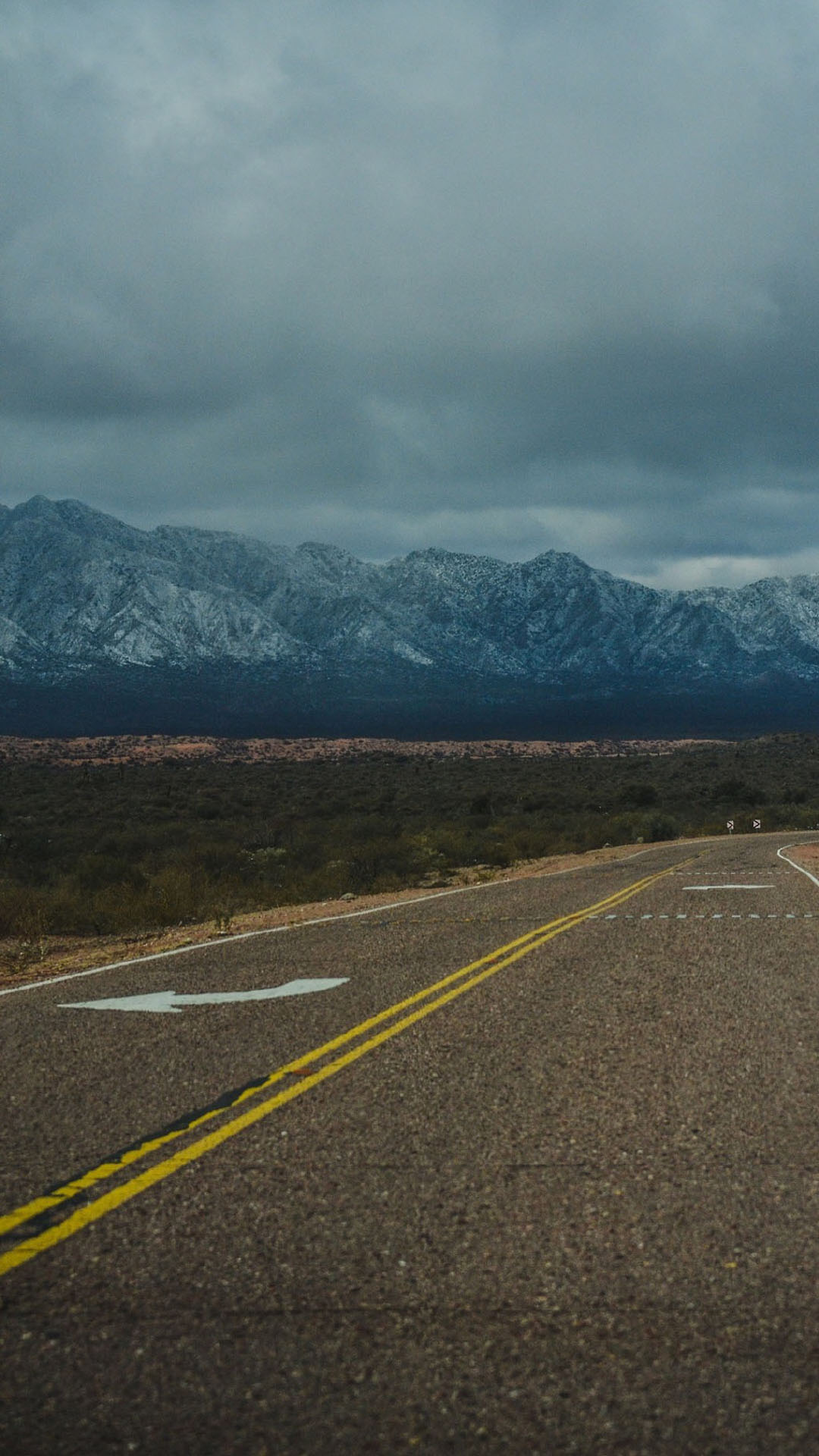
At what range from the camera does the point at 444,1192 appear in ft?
16.5

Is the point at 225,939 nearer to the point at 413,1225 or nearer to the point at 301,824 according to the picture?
the point at 413,1225

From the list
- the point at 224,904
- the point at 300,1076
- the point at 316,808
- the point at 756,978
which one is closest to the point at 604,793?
the point at 316,808

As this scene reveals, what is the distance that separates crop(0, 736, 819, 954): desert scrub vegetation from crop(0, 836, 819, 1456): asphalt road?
990cm

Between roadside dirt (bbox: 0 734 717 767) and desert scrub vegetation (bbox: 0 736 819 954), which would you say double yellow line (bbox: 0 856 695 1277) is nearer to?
desert scrub vegetation (bbox: 0 736 819 954)

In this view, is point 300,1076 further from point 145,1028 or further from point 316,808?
point 316,808

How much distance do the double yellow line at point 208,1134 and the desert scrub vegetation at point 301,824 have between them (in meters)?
8.29

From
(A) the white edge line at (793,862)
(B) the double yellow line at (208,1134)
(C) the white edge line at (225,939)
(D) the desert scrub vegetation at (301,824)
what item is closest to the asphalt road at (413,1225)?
(B) the double yellow line at (208,1134)

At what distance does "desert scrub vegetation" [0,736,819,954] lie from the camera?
2173 centimetres

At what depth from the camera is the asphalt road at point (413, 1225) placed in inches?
134

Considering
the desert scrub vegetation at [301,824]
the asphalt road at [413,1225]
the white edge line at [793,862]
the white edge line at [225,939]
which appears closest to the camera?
the asphalt road at [413,1225]

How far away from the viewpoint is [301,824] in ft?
131

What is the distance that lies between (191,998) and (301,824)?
99.1ft

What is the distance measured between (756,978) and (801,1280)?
258 inches

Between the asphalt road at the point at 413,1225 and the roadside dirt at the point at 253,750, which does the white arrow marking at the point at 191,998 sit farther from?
the roadside dirt at the point at 253,750
